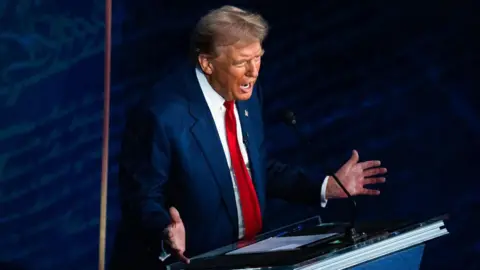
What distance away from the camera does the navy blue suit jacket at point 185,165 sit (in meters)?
2.50

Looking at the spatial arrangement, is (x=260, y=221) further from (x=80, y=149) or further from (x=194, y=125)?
(x=80, y=149)

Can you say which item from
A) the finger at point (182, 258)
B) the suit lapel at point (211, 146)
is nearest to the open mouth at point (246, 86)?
the suit lapel at point (211, 146)

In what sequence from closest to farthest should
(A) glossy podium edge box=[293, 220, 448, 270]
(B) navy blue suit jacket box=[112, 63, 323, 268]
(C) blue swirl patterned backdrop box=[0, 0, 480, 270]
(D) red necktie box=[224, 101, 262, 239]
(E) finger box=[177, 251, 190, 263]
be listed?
(A) glossy podium edge box=[293, 220, 448, 270], (E) finger box=[177, 251, 190, 263], (B) navy blue suit jacket box=[112, 63, 323, 268], (D) red necktie box=[224, 101, 262, 239], (C) blue swirl patterned backdrop box=[0, 0, 480, 270]

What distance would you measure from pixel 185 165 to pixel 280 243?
40cm

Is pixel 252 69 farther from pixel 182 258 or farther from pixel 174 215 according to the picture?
pixel 182 258

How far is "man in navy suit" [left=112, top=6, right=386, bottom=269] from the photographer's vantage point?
252 cm

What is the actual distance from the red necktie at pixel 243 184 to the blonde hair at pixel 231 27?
0.18 metres

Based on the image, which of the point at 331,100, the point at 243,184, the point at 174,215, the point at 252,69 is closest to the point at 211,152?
the point at 243,184

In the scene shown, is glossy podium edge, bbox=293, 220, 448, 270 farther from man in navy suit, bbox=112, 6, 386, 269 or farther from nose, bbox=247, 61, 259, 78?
nose, bbox=247, 61, 259, 78

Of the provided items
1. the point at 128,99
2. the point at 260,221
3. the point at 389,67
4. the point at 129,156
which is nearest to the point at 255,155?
the point at 260,221

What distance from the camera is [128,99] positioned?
A: 2986mm

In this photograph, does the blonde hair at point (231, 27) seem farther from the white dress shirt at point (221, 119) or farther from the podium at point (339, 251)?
the podium at point (339, 251)

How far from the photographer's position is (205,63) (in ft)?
8.66

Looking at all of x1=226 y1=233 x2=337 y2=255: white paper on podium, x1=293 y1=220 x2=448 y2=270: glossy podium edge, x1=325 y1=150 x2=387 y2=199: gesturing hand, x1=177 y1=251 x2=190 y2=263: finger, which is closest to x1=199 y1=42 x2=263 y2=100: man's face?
x1=325 y1=150 x2=387 y2=199: gesturing hand
